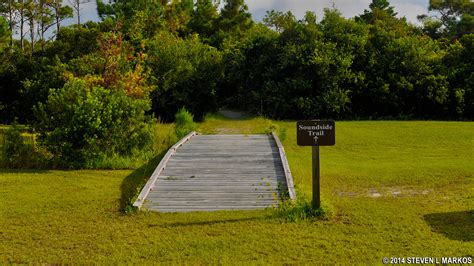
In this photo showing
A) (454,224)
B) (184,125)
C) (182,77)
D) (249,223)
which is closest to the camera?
(454,224)

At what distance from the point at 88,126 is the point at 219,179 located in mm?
3996

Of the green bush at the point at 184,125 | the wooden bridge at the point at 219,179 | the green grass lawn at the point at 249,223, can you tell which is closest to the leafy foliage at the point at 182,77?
the green bush at the point at 184,125

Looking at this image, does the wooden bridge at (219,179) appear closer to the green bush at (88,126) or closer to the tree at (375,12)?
the green bush at (88,126)

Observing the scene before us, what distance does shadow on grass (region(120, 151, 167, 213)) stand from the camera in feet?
25.3

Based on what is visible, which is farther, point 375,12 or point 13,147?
point 375,12

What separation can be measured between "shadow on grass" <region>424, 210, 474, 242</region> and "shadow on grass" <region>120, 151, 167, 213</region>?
4.64 meters

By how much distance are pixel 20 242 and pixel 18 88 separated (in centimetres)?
2142

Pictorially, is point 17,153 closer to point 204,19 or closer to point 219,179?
point 219,179

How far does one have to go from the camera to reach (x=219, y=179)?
9.23m

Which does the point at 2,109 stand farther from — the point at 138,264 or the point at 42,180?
the point at 138,264

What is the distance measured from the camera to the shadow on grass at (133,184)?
7708 mm

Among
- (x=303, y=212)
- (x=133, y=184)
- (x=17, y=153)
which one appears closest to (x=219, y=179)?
(x=133, y=184)

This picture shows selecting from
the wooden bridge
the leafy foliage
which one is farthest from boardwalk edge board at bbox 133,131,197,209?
the leafy foliage

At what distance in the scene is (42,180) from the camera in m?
9.74
